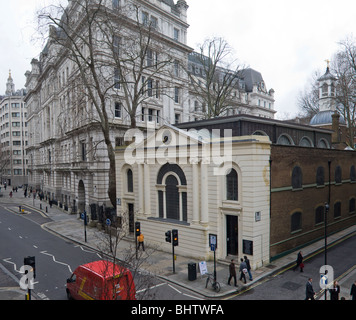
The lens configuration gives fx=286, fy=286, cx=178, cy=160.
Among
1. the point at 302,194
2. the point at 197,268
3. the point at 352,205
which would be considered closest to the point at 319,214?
the point at 302,194

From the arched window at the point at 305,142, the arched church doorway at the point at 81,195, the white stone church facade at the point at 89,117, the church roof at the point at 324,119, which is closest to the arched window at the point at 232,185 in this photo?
the arched window at the point at 305,142

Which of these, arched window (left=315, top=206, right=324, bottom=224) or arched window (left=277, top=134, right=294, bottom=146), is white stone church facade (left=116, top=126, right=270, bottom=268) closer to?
arched window (left=277, top=134, right=294, bottom=146)

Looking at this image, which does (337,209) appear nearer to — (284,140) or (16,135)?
(284,140)

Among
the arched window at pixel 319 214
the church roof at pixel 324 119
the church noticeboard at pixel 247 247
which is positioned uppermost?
the church roof at pixel 324 119

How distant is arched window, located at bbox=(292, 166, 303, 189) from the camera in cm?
2112

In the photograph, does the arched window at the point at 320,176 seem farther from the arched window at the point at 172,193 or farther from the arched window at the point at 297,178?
the arched window at the point at 172,193

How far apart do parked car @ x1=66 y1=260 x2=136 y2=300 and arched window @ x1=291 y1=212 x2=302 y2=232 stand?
14.1 meters

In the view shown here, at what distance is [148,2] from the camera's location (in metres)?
39.5

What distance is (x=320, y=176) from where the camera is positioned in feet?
80.2

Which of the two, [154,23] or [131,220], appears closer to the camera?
[131,220]

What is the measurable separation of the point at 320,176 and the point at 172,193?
1289 cm

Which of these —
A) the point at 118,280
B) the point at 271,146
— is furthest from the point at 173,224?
the point at 118,280

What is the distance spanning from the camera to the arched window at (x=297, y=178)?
69.3 feet

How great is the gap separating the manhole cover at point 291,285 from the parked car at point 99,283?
27.7 ft
